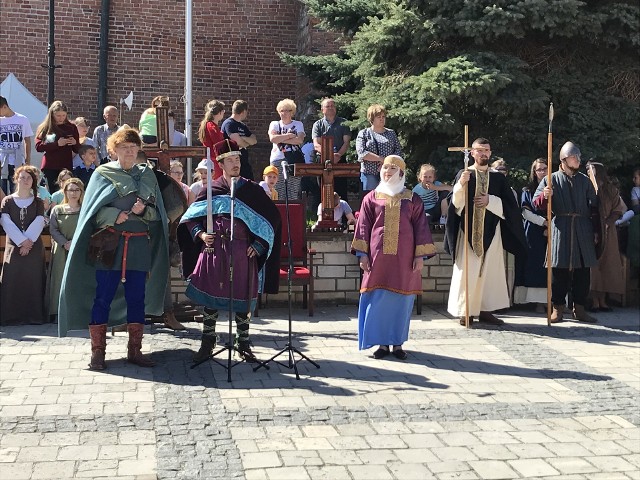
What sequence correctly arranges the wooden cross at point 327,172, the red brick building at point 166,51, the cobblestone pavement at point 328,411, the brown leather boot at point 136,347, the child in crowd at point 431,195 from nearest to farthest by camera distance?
the cobblestone pavement at point 328,411
the brown leather boot at point 136,347
the wooden cross at point 327,172
the child in crowd at point 431,195
the red brick building at point 166,51

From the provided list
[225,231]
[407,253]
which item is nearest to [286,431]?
[225,231]

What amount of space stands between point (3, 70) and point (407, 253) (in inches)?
455

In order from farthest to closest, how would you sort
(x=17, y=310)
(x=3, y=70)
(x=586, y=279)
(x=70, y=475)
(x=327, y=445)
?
(x=3, y=70)
(x=586, y=279)
(x=17, y=310)
(x=327, y=445)
(x=70, y=475)

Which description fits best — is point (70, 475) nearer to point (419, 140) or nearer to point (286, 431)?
point (286, 431)

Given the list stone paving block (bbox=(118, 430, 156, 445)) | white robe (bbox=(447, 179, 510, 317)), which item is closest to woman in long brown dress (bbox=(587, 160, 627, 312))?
white robe (bbox=(447, 179, 510, 317))

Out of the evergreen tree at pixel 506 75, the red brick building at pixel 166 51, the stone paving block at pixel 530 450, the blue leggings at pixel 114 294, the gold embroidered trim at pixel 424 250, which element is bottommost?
the stone paving block at pixel 530 450

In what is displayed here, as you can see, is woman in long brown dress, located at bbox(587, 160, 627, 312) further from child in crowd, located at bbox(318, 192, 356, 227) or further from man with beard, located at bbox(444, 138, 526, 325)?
child in crowd, located at bbox(318, 192, 356, 227)

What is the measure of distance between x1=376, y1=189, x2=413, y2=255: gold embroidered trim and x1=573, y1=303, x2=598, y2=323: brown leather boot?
311 cm

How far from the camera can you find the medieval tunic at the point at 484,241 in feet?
32.7

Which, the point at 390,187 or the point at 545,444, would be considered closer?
the point at 545,444

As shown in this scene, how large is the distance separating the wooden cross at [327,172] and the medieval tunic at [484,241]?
59.4 inches

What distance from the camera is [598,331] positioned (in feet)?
33.0

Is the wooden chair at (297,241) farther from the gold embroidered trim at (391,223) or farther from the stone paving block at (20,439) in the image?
the stone paving block at (20,439)

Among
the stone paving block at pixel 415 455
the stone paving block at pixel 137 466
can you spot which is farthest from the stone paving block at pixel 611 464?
the stone paving block at pixel 137 466
